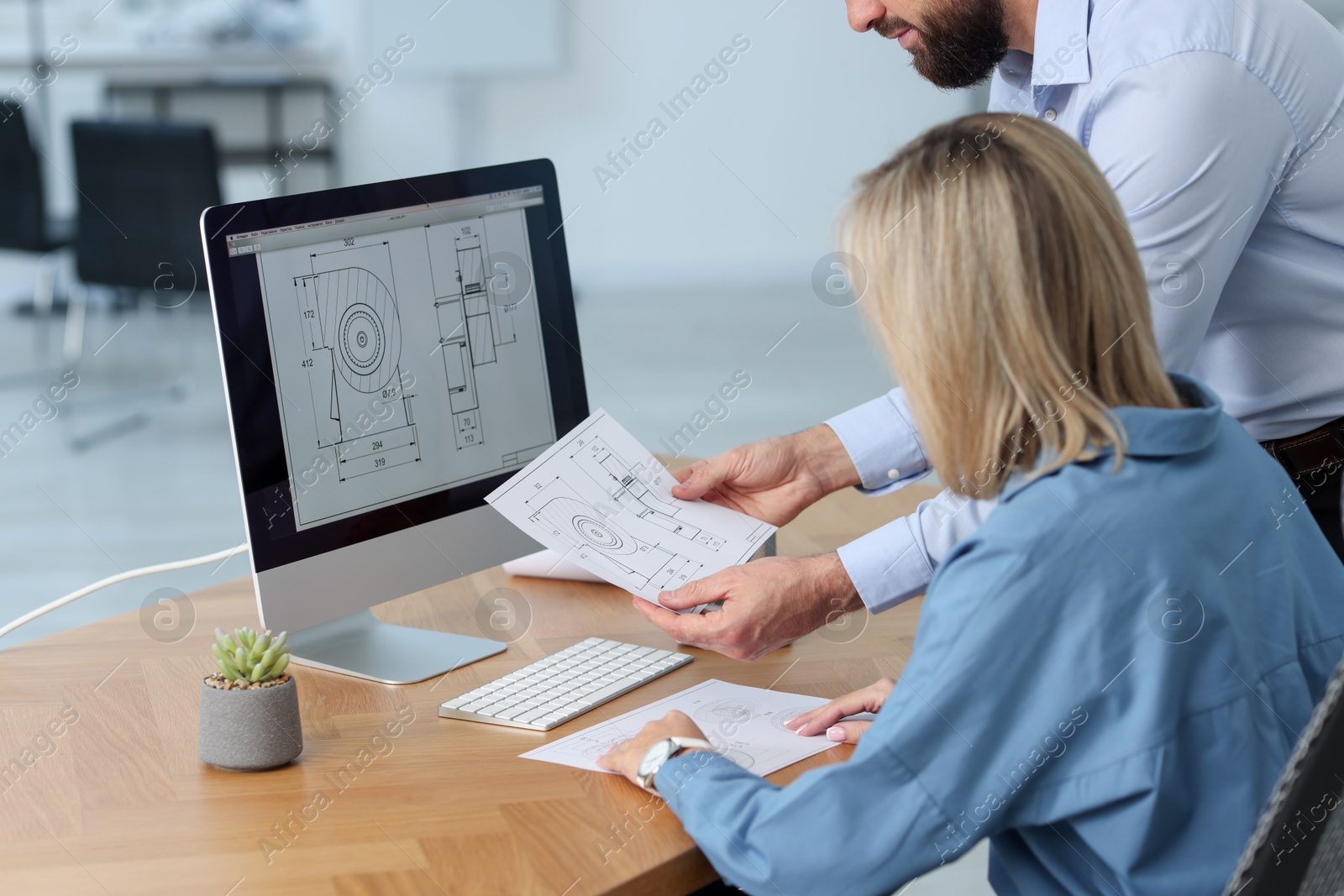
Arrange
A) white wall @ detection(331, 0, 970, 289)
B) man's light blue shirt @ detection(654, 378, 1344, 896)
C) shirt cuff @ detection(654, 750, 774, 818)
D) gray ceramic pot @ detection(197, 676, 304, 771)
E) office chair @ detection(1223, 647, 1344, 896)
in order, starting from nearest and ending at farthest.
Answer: office chair @ detection(1223, 647, 1344, 896) < man's light blue shirt @ detection(654, 378, 1344, 896) < shirt cuff @ detection(654, 750, 774, 818) < gray ceramic pot @ detection(197, 676, 304, 771) < white wall @ detection(331, 0, 970, 289)

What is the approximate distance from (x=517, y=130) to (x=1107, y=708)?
5752 millimetres

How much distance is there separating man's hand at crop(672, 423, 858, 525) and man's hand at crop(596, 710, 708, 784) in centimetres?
42

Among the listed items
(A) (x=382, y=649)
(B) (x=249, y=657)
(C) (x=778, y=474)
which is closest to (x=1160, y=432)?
(C) (x=778, y=474)

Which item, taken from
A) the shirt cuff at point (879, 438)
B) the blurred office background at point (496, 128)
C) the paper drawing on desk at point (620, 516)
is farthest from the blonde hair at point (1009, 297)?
the blurred office background at point (496, 128)

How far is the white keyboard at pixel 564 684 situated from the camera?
1.31 metres

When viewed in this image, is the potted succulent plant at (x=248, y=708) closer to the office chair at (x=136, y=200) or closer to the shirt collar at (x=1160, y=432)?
the shirt collar at (x=1160, y=432)

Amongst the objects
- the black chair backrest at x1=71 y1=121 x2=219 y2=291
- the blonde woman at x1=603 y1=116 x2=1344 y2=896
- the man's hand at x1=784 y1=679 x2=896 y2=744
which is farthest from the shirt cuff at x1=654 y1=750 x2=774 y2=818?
the black chair backrest at x1=71 y1=121 x2=219 y2=291

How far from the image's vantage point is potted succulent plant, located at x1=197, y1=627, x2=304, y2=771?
1.18 meters

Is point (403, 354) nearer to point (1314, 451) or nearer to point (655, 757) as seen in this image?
point (655, 757)

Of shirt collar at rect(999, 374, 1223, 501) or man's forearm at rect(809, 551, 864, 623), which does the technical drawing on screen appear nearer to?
man's forearm at rect(809, 551, 864, 623)

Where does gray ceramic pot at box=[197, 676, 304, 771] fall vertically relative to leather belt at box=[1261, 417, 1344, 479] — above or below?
below

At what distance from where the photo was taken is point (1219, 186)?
1.46 metres

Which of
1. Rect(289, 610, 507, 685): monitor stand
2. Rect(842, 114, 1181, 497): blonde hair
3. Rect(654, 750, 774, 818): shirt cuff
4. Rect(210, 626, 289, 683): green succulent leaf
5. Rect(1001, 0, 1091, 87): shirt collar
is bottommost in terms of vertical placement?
Rect(654, 750, 774, 818): shirt cuff

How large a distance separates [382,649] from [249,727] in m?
0.33
